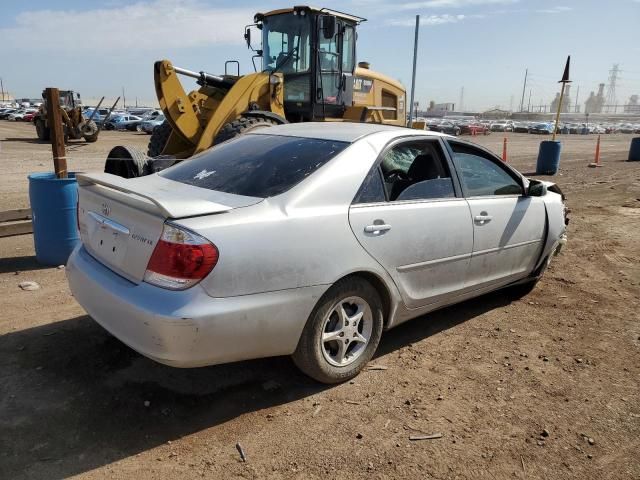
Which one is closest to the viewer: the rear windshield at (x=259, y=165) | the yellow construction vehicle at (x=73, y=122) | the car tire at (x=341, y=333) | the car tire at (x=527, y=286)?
the car tire at (x=341, y=333)

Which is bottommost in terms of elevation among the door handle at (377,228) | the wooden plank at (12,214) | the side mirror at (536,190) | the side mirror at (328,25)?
the wooden plank at (12,214)

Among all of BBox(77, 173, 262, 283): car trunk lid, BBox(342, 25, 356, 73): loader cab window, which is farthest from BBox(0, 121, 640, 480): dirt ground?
→ BBox(342, 25, 356, 73): loader cab window

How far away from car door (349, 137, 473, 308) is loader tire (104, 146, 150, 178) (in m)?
4.39

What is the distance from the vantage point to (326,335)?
324 cm

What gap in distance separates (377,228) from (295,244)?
67cm

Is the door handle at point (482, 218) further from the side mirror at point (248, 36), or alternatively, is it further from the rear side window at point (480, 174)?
the side mirror at point (248, 36)

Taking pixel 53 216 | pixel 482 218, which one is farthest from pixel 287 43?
pixel 482 218

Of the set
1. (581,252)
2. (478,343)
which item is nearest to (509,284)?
(478,343)

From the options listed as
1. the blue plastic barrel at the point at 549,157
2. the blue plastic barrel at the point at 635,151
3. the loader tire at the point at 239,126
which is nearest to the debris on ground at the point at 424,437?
the loader tire at the point at 239,126

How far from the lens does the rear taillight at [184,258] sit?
2.63 m

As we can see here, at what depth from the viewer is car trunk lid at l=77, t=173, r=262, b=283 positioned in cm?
278

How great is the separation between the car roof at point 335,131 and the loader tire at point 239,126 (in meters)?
3.81

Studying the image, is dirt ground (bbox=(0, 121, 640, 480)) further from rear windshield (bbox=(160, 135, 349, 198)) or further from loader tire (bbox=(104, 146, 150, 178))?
loader tire (bbox=(104, 146, 150, 178))

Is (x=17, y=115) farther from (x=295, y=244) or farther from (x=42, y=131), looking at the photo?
(x=295, y=244)
